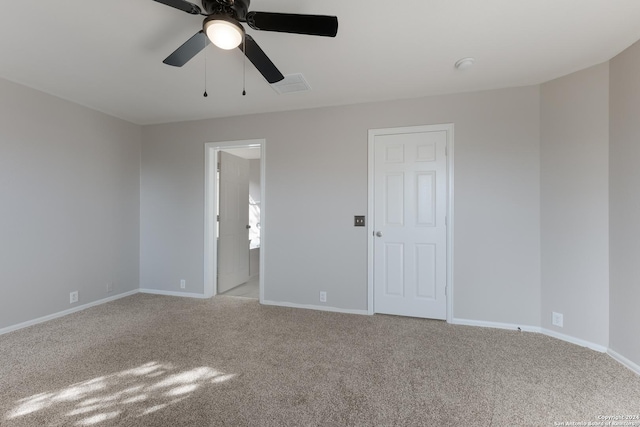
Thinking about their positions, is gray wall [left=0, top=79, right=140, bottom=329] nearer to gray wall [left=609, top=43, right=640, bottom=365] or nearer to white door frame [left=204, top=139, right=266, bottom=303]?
white door frame [left=204, top=139, right=266, bottom=303]

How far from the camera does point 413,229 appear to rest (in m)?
3.13

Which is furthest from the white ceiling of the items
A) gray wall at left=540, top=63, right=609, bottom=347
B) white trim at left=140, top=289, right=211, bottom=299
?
white trim at left=140, top=289, right=211, bottom=299

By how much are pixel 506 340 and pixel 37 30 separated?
4453mm

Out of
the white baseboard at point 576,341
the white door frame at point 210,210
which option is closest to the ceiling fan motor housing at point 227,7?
the white door frame at point 210,210

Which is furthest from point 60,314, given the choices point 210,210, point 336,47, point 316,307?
point 336,47

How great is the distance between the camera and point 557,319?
264cm

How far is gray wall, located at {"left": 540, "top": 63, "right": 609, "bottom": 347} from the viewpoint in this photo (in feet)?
7.83

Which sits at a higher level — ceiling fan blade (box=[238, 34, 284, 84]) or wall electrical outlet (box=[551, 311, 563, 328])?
ceiling fan blade (box=[238, 34, 284, 84])

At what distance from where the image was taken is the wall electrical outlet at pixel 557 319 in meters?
2.62

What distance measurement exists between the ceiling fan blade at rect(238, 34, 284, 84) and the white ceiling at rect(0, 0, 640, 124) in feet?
1.01

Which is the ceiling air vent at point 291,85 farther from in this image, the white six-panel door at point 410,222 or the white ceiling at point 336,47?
the white six-panel door at point 410,222

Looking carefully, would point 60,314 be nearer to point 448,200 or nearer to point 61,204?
point 61,204

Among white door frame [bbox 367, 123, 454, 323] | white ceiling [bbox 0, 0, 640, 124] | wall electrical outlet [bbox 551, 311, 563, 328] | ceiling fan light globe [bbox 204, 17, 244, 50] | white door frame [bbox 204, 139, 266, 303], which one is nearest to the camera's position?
ceiling fan light globe [bbox 204, 17, 244, 50]

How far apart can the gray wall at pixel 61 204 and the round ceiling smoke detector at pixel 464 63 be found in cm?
410
